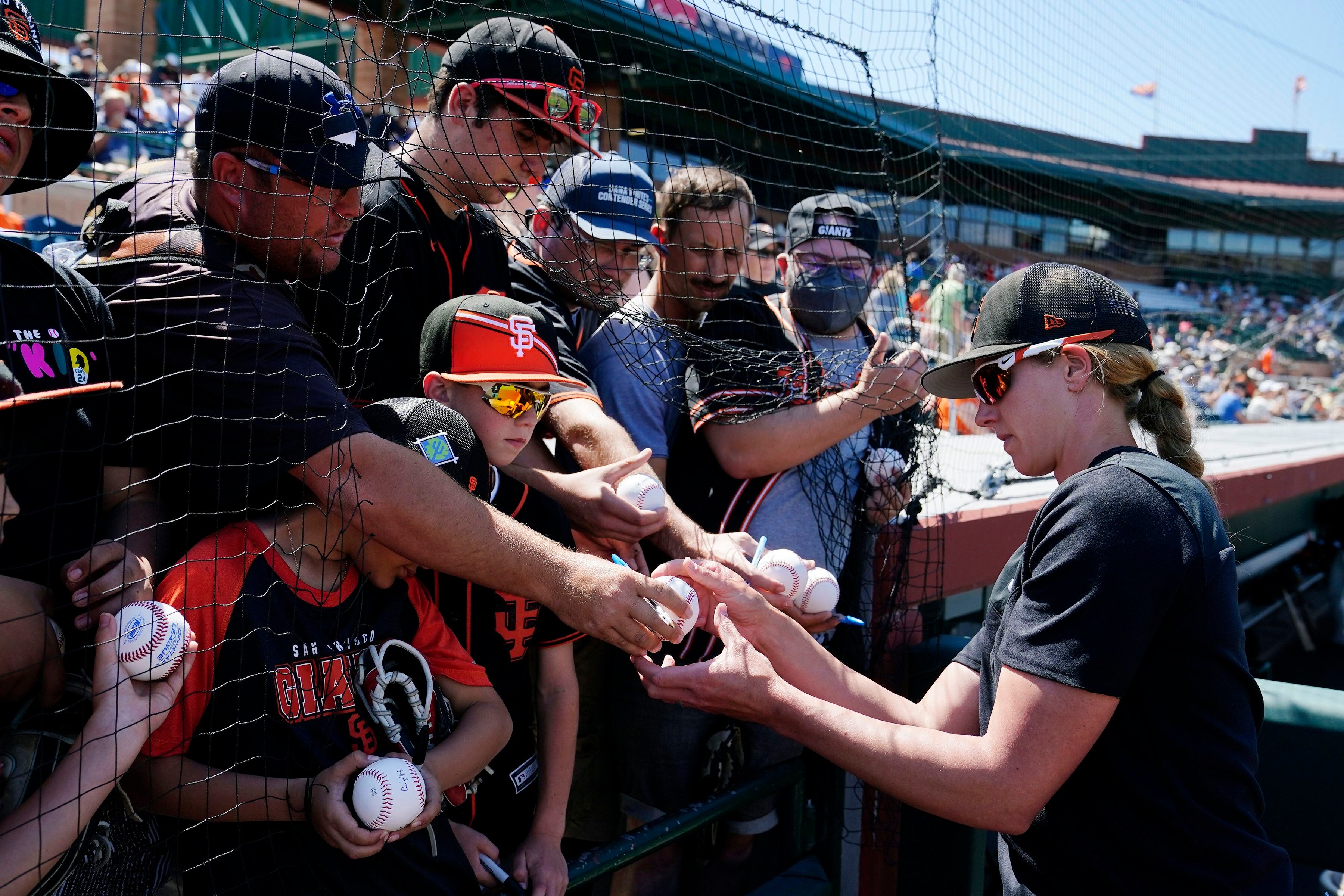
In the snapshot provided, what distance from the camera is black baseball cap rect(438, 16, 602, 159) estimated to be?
8.00ft

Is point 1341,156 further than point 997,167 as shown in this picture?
Yes

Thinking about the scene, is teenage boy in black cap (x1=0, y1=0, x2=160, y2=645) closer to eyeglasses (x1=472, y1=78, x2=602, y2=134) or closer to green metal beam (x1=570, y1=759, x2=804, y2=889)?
eyeglasses (x1=472, y1=78, x2=602, y2=134)

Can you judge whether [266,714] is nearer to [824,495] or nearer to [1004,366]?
[1004,366]

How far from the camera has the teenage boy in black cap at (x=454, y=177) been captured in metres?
2.34

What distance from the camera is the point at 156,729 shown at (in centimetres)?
169

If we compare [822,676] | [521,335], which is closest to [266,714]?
[521,335]

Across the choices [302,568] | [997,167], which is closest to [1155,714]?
[302,568]

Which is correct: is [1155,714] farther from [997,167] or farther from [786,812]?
[997,167]

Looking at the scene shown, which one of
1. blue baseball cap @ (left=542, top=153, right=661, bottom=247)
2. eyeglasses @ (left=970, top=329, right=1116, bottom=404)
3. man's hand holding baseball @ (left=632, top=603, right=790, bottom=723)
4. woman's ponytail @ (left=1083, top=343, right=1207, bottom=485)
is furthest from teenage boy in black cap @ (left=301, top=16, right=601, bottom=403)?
woman's ponytail @ (left=1083, top=343, right=1207, bottom=485)

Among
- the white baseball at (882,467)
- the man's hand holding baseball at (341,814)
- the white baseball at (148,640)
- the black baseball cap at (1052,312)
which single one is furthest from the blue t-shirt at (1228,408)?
the white baseball at (148,640)

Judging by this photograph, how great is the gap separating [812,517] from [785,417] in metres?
0.42

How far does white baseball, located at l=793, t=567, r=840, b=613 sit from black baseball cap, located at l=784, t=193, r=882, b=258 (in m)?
1.16

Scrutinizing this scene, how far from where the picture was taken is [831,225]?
3.13m

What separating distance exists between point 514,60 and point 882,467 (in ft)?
5.64
